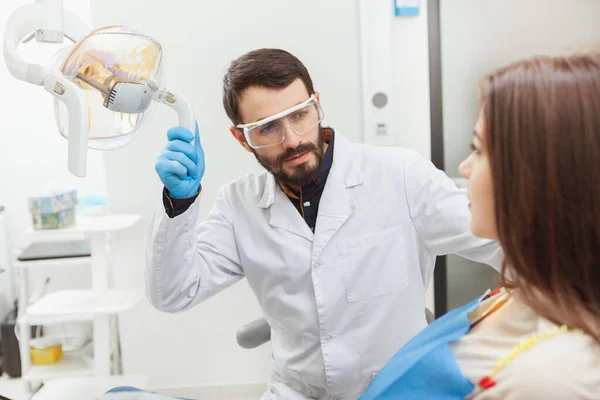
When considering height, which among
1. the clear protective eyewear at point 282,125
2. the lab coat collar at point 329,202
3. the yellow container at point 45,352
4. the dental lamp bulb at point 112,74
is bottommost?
the yellow container at point 45,352

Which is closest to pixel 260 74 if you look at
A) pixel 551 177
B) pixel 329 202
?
pixel 329 202

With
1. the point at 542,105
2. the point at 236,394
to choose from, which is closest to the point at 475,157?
the point at 542,105

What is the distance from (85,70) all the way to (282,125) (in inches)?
20.0

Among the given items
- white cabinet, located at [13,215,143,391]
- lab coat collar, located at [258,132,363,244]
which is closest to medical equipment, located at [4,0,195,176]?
lab coat collar, located at [258,132,363,244]

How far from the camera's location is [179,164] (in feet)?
3.69

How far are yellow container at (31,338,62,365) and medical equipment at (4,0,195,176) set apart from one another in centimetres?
169

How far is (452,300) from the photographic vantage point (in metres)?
2.37

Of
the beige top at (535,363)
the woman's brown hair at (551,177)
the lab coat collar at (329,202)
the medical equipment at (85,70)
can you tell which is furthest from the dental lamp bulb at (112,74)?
the beige top at (535,363)

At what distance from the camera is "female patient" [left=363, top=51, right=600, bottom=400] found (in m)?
0.61

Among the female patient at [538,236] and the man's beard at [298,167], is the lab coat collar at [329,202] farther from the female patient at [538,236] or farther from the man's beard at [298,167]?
the female patient at [538,236]

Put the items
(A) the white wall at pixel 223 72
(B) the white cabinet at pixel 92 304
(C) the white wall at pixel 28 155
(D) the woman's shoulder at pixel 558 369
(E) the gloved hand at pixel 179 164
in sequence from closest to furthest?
(D) the woman's shoulder at pixel 558 369
(E) the gloved hand at pixel 179 164
(B) the white cabinet at pixel 92 304
(A) the white wall at pixel 223 72
(C) the white wall at pixel 28 155

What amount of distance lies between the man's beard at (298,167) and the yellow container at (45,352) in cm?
159

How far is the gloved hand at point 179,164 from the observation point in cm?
112

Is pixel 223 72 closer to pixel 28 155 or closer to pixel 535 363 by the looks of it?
pixel 28 155
